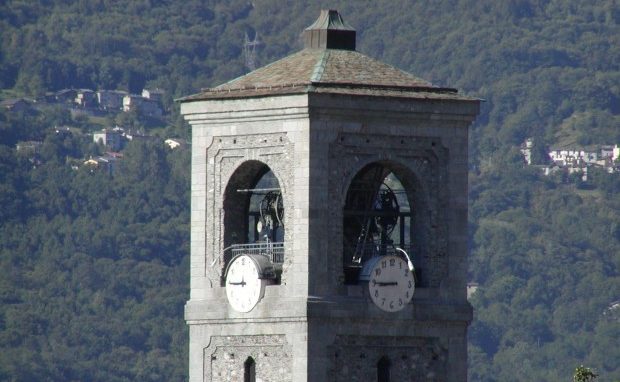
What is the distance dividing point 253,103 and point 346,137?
6.55 ft

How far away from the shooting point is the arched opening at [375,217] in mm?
69562

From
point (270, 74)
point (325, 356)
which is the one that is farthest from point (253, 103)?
point (325, 356)

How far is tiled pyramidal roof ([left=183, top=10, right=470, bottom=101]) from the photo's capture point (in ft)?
225

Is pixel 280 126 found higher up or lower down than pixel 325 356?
higher up

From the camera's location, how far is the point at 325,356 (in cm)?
6800

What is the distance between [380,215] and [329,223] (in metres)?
1.80

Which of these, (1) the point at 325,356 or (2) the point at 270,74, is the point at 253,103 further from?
(1) the point at 325,356

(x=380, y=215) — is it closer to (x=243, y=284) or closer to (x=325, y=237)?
(x=325, y=237)

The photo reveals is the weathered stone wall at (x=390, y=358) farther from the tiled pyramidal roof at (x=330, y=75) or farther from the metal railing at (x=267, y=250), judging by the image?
the tiled pyramidal roof at (x=330, y=75)

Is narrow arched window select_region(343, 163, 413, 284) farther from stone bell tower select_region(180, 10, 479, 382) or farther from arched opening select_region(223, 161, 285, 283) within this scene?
arched opening select_region(223, 161, 285, 283)

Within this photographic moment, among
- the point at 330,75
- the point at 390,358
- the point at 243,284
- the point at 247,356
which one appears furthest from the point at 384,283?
the point at 330,75

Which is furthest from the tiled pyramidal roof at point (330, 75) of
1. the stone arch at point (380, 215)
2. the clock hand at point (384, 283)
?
the clock hand at point (384, 283)

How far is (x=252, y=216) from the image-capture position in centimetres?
7100

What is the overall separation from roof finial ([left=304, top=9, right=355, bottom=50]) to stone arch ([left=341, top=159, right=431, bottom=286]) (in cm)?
257
